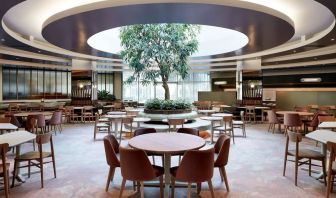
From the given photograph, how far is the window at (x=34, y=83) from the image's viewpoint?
48.9 ft

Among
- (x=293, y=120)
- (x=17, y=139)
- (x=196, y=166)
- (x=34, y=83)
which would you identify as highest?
(x=34, y=83)

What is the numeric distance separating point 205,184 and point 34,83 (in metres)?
14.8

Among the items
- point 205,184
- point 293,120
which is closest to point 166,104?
point 293,120

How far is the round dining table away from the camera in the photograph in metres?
3.45

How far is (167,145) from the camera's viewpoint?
3.69 m

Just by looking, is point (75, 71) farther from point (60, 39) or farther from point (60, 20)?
point (60, 20)

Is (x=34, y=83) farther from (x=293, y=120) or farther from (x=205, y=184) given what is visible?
(x=205, y=184)

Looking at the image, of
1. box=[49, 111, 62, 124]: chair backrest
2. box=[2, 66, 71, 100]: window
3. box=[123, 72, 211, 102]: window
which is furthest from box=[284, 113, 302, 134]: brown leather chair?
box=[2, 66, 71, 100]: window

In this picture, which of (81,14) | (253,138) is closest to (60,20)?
(81,14)

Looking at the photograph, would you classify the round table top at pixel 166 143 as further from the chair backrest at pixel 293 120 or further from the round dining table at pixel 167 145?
the chair backrest at pixel 293 120

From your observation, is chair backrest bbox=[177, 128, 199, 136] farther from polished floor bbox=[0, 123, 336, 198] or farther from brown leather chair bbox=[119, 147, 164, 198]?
brown leather chair bbox=[119, 147, 164, 198]

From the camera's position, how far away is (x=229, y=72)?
1989cm

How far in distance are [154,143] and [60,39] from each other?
5.90m

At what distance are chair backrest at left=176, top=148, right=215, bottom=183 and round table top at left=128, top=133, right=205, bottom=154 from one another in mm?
155
